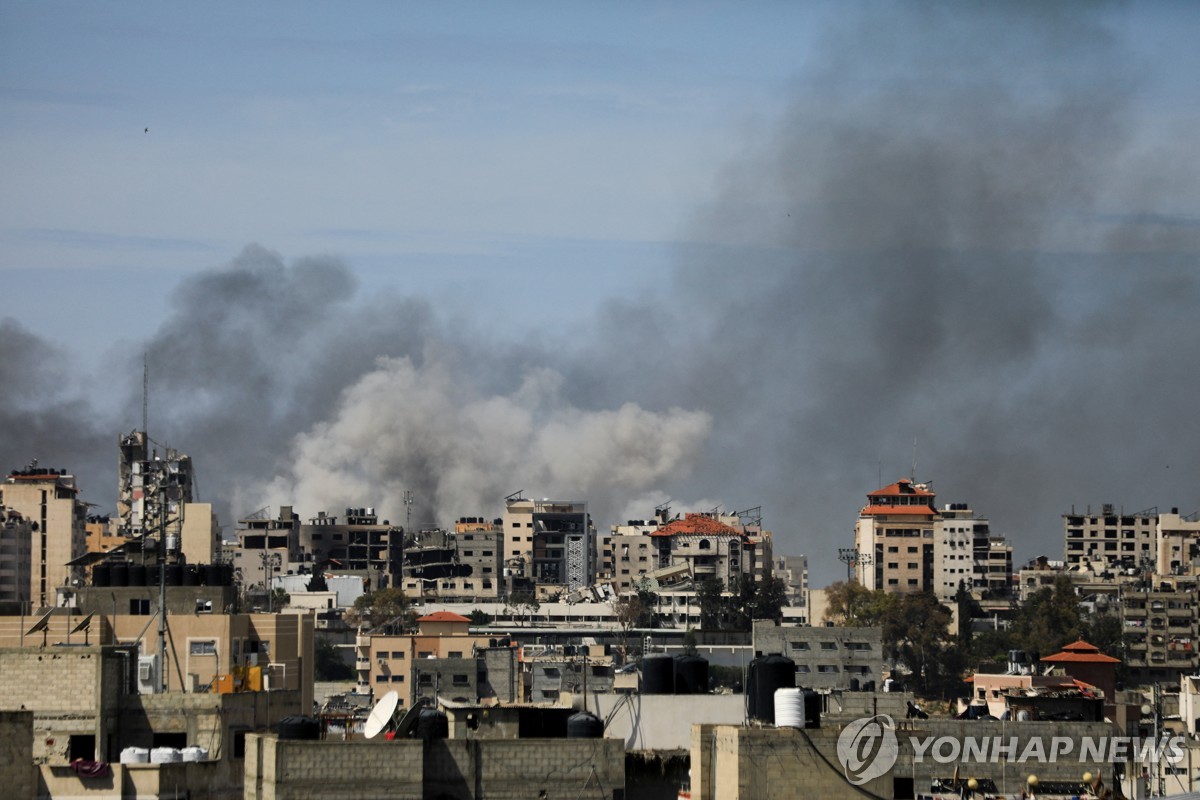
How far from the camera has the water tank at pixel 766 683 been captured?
1373 inches

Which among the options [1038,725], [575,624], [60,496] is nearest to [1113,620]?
[575,624]

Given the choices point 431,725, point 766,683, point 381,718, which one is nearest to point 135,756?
point 381,718

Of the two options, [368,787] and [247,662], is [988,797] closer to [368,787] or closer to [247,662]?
[368,787]

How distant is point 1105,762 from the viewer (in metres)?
38.1

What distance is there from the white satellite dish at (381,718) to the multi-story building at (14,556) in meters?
145

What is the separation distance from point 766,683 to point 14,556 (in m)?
148

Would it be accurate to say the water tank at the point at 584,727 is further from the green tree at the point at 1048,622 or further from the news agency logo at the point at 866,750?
the green tree at the point at 1048,622

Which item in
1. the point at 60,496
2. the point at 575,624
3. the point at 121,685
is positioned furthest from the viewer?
the point at 60,496

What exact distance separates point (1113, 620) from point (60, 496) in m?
80.8

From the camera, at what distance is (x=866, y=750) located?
110ft

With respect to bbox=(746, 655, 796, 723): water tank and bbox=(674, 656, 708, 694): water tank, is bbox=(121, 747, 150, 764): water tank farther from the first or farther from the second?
bbox=(674, 656, 708, 694): water tank

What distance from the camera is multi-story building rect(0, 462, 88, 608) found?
178625 millimetres

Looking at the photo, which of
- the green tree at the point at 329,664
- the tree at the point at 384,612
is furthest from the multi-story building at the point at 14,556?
the green tree at the point at 329,664

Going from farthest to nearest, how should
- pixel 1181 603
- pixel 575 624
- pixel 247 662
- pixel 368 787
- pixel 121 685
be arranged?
pixel 575 624 < pixel 1181 603 < pixel 247 662 < pixel 121 685 < pixel 368 787
